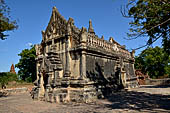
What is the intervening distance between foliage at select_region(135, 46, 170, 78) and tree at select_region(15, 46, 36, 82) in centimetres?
3007

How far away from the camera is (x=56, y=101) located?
11.6m

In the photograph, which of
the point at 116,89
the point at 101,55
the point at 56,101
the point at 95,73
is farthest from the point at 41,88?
the point at 116,89

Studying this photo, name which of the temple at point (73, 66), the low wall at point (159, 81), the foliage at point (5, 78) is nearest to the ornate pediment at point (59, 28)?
the temple at point (73, 66)

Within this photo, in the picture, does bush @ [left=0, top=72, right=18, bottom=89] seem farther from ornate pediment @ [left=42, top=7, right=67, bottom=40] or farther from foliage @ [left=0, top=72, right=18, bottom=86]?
ornate pediment @ [left=42, top=7, right=67, bottom=40]

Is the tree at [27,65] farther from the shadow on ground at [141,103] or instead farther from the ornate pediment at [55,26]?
the shadow on ground at [141,103]

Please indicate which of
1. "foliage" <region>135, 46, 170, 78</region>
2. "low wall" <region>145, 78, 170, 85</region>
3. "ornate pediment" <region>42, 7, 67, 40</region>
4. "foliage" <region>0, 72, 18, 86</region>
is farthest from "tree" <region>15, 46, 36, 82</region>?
"foliage" <region>135, 46, 170, 78</region>

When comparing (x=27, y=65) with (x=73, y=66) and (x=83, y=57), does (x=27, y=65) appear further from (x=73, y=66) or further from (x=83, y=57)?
(x=83, y=57)

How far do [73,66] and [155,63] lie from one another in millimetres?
35584

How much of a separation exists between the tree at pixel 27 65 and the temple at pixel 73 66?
88.6 ft

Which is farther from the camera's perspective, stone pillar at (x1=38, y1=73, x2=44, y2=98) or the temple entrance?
the temple entrance

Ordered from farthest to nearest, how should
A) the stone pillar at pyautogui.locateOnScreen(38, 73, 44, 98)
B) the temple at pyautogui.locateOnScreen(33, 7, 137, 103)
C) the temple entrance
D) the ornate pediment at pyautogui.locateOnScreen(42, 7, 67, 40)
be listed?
the temple entrance < the ornate pediment at pyautogui.locateOnScreen(42, 7, 67, 40) < the stone pillar at pyautogui.locateOnScreen(38, 73, 44, 98) < the temple at pyautogui.locateOnScreen(33, 7, 137, 103)

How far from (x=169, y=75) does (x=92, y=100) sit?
1425 inches

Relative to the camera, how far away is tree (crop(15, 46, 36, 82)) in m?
40.6

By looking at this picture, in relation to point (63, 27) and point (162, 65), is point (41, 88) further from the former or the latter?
point (162, 65)
